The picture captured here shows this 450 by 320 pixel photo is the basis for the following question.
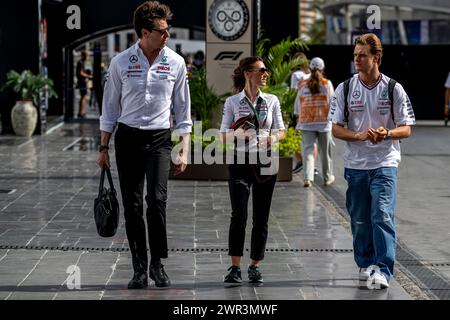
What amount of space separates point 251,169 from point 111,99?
3.74ft

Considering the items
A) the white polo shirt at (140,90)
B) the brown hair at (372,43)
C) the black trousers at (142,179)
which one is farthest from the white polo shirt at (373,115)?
the black trousers at (142,179)

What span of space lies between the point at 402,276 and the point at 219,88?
860 centimetres

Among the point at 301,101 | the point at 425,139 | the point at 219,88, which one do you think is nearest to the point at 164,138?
the point at 301,101

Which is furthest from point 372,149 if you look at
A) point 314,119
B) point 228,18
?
point 228,18

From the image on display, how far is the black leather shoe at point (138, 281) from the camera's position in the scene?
27.1ft

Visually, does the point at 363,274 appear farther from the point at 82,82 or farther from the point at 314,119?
the point at 82,82

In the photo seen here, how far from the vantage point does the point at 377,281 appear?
27.1ft

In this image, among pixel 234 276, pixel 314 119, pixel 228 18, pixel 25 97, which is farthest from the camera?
pixel 25 97

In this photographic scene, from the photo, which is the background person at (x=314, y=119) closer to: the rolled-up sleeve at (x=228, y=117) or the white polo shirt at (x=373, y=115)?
the rolled-up sleeve at (x=228, y=117)

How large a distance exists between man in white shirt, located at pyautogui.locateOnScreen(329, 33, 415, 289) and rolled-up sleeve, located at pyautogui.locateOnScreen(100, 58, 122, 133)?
5.15 ft

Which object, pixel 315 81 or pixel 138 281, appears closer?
pixel 138 281

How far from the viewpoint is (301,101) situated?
15.7m

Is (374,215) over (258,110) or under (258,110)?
under

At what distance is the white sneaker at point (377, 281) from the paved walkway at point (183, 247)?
69 mm
